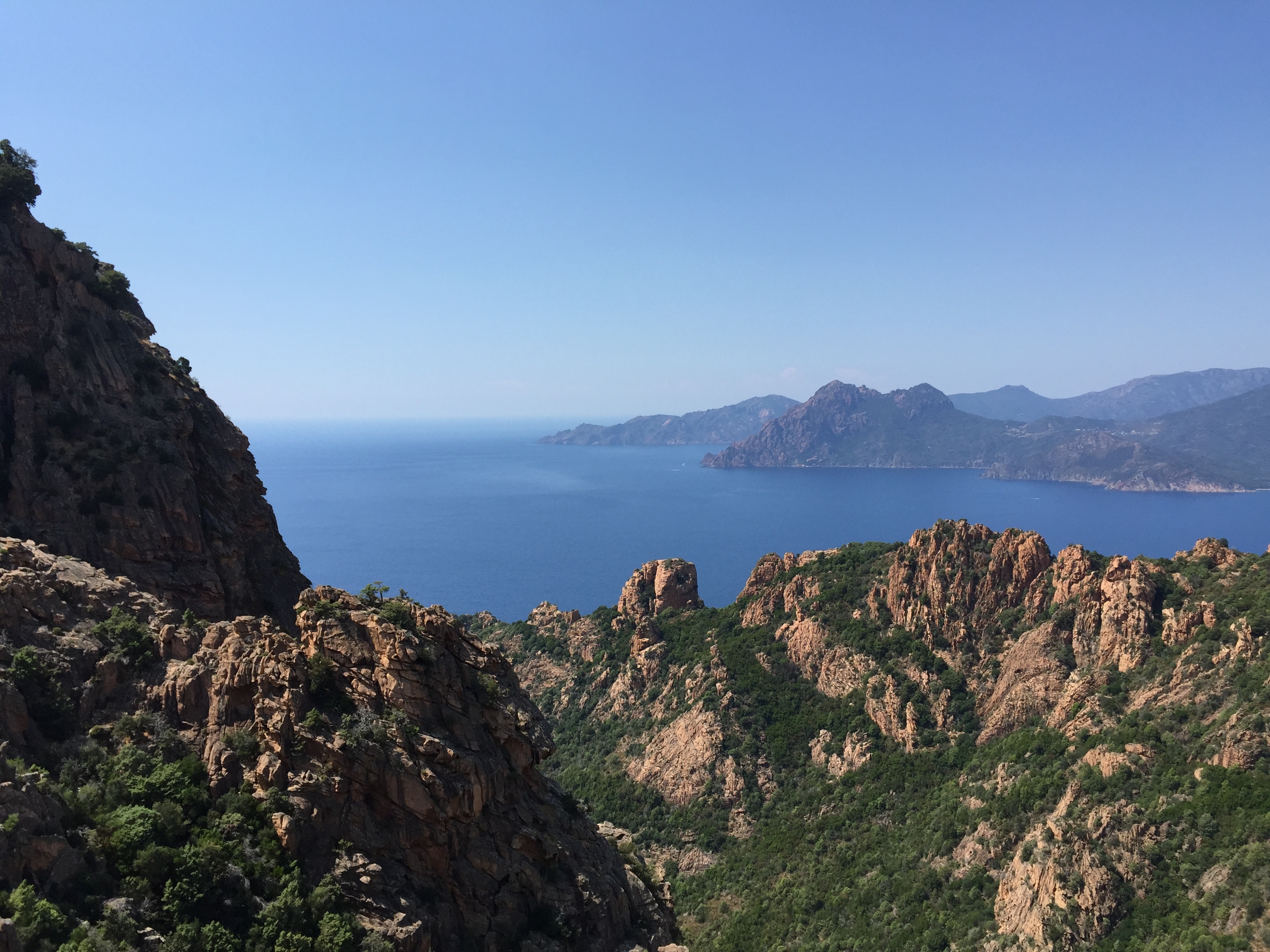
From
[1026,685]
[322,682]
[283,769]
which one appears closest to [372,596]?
[322,682]

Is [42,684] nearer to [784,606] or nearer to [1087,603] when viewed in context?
[1087,603]

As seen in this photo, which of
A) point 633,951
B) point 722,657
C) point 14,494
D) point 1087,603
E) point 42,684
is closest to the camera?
point 42,684

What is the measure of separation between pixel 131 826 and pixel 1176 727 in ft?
171

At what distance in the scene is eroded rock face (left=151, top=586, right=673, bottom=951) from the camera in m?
20.8

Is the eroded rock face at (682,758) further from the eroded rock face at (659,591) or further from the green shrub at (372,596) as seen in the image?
the green shrub at (372,596)

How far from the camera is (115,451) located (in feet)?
109

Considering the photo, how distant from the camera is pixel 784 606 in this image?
83188mm

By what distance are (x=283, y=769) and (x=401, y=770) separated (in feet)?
9.85

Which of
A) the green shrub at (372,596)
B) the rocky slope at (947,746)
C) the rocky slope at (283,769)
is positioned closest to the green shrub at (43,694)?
the rocky slope at (283,769)

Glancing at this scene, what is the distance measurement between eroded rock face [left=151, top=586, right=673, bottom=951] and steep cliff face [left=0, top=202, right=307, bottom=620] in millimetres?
10120

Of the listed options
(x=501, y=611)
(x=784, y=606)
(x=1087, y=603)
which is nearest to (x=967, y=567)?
(x=1087, y=603)

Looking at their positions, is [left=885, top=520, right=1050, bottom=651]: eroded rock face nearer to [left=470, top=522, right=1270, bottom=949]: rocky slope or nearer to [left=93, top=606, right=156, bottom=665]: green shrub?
[left=470, top=522, right=1270, bottom=949]: rocky slope

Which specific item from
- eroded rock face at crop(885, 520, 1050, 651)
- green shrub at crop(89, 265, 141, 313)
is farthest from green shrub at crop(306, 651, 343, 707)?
eroded rock face at crop(885, 520, 1050, 651)

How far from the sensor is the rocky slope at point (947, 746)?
135 ft
